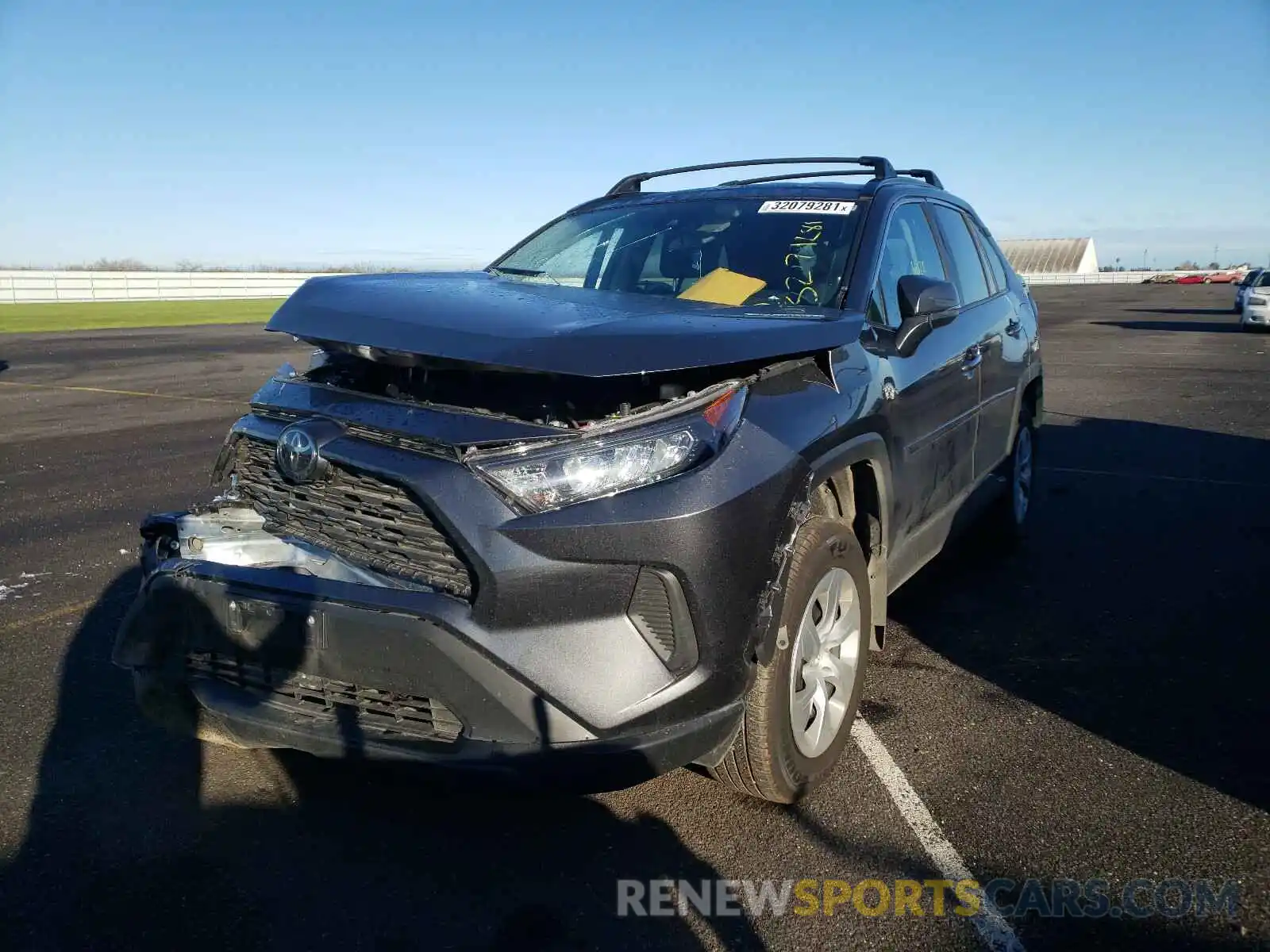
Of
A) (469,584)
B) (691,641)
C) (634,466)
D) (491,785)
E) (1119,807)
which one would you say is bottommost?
(1119,807)

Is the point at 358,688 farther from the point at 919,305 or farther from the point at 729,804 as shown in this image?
the point at 919,305

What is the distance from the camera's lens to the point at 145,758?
11.2 ft

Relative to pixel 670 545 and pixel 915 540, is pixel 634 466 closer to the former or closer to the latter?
pixel 670 545

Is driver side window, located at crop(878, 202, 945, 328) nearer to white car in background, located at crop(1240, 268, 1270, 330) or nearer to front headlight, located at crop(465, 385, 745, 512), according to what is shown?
front headlight, located at crop(465, 385, 745, 512)

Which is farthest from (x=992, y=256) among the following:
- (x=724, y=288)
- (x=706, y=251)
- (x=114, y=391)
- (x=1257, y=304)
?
(x=1257, y=304)

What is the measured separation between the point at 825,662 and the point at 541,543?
118cm

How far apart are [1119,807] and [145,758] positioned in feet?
10.1

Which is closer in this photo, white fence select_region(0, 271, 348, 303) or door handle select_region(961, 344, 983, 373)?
door handle select_region(961, 344, 983, 373)

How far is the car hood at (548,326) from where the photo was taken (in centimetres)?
266

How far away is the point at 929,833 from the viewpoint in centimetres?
300

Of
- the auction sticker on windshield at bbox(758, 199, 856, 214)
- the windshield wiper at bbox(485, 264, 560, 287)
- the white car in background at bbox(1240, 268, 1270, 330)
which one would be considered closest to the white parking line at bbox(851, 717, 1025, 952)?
the auction sticker on windshield at bbox(758, 199, 856, 214)

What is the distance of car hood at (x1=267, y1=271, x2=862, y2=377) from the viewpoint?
2.66m

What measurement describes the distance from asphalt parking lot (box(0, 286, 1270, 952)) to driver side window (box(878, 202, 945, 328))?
1.53 meters

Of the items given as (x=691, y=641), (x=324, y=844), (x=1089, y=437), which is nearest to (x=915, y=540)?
(x=691, y=641)
